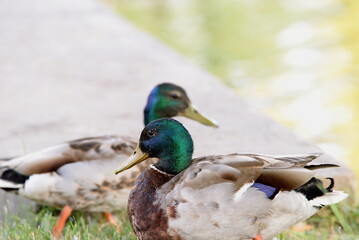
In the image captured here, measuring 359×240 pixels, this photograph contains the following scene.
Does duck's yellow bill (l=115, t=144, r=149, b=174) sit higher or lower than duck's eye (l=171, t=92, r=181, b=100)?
lower

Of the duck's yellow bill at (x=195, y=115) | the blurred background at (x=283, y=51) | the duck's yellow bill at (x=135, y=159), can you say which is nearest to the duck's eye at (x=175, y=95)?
the duck's yellow bill at (x=195, y=115)

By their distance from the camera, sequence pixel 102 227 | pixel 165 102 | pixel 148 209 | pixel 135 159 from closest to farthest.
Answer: pixel 148 209
pixel 135 159
pixel 102 227
pixel 165 102

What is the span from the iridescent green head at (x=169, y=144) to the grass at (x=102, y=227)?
1.59ft

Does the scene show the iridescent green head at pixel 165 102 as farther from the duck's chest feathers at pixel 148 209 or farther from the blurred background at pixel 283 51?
the blurred background at pixel 283 51

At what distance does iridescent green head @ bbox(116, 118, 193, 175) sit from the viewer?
3.56 meters

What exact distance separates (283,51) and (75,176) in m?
5.31

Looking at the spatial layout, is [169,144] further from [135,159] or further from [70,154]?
[70,154]

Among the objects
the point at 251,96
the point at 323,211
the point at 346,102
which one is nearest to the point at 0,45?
the point at 251,96

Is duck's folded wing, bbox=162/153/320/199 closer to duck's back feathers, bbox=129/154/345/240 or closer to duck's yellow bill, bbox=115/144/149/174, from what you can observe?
duck's back feathers, bbox=129/154/345/240

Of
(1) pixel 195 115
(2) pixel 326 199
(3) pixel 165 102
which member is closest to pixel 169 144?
(2) pixel 326 199

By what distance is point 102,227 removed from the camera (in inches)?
165

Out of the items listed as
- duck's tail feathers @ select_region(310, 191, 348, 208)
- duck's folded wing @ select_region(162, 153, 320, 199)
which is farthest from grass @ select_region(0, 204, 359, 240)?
duck's folded wing @ select_region(162, 153, 320, 199)

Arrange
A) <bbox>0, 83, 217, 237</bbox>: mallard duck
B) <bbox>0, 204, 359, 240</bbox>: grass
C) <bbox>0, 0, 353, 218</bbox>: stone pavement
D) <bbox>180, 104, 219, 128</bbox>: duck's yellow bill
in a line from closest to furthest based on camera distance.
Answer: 1. <bbox>0, 204, 359, 240</bbox>: grass
2. <bbox>0, 83, 217, 237</bbox>: mallard duck
3. <bbox>180, 104, 219, 128</bbox>: duck's yellow bill
4. <bbox>0, 0, 353, 218</bbox>: stone pavement

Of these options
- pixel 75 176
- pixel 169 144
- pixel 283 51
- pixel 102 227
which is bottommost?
pixel 102 227
